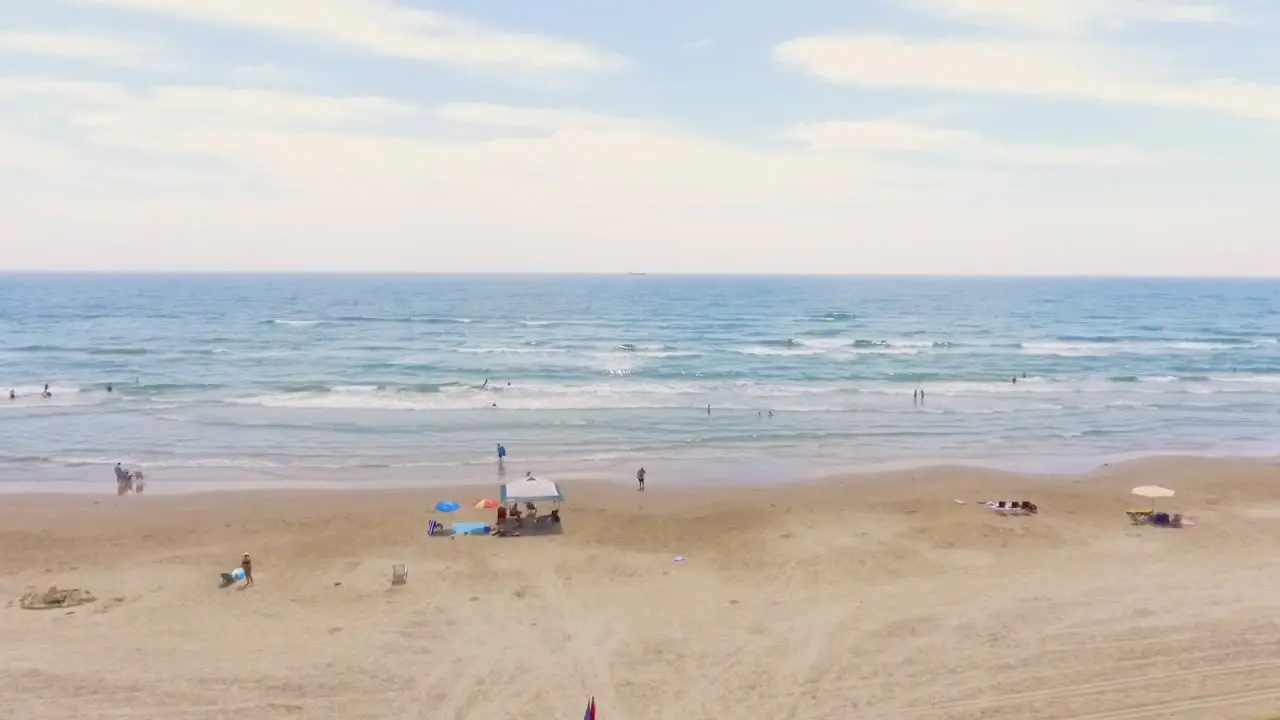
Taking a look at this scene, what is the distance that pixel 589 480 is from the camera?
85.9ft

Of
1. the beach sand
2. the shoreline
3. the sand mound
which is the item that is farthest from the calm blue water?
the sand mound

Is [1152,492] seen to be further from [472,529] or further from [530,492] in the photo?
[472,529]

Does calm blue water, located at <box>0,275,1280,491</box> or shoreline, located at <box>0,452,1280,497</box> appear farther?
calm blue water, located at <box>0,275,1280,491</box>

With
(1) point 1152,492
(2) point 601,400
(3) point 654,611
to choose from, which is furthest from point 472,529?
→ (2) point 601,400

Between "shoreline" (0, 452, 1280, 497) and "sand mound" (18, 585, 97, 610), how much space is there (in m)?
8.18

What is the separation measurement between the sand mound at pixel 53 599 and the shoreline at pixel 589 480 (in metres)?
8.18

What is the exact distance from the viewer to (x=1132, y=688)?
41.4 ft

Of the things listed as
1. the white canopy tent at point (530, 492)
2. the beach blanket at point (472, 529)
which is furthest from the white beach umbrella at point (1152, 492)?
the beach blanket at point (472, 529)

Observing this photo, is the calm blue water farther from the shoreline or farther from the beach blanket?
the beach blanket

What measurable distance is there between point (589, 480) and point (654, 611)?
10.5 meters

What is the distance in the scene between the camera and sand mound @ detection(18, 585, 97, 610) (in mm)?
15820

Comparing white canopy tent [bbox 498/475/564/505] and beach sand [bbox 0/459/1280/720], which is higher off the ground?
white canopy tent [bbox 498/475/564/505]

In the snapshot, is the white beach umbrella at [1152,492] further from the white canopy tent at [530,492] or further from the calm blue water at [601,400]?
the white canopy tent at [530,492]

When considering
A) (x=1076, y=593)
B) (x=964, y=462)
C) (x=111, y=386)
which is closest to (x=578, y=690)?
(x=1076, y=593)
